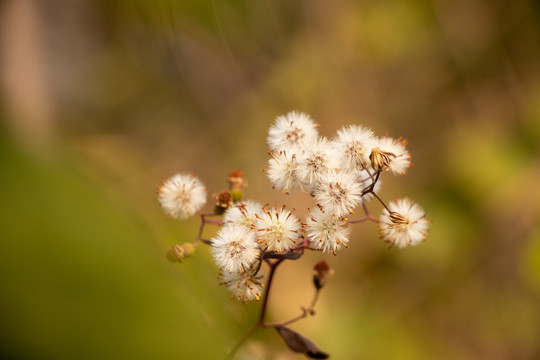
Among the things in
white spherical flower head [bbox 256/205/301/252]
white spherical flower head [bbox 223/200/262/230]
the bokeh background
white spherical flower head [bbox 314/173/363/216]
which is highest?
the bokeh background

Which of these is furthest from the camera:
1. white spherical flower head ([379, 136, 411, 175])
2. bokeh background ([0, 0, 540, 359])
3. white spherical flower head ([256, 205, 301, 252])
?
bokeh background ([0, 0, 540, 359])

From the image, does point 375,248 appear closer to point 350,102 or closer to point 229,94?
point 350,102

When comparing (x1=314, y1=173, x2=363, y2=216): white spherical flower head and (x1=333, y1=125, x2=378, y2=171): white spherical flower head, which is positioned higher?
(x1=333, y1=125, x2=378, y2=171): white spherical flower head

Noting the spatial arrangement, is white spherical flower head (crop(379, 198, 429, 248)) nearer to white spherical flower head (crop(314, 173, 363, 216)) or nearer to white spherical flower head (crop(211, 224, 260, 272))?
white spherical flower head (crop(314, 173, 363, 216))

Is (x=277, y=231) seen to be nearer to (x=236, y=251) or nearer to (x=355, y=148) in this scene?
(x=236, y=251)

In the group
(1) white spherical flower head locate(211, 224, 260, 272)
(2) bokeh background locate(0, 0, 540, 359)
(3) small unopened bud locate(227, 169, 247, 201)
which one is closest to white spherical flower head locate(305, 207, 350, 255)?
(1) white spherical flower head locate(211, 224, 260, 272)

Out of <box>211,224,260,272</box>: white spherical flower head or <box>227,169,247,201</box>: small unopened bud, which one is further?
<box>227,169,247,201</box>: small unopened bud

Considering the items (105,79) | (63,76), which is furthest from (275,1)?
(63,76)
